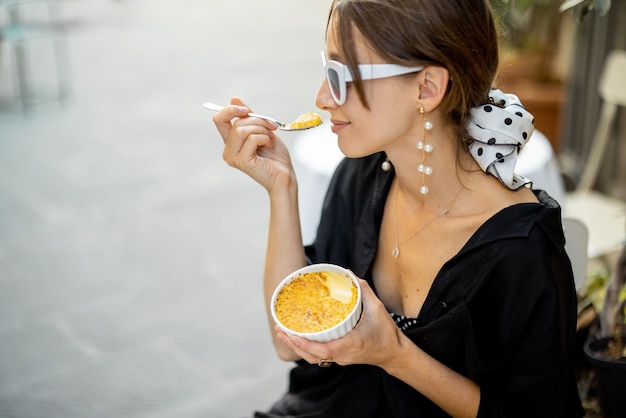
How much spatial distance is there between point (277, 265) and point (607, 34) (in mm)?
3562

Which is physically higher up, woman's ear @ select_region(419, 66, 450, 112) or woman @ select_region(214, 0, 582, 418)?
woman's ear @ select_region(419, 66, 450, 112)

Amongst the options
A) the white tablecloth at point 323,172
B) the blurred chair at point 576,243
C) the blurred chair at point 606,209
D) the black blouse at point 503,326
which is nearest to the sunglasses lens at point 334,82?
the black blouse at point 503,326

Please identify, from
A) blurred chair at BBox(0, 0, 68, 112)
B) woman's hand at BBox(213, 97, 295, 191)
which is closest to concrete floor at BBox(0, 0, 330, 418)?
blurred chair at BBox(0, 0, 68, 112)

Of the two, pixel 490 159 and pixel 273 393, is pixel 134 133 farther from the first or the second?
pixel 490 159

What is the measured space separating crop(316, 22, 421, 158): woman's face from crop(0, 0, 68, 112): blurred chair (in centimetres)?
597

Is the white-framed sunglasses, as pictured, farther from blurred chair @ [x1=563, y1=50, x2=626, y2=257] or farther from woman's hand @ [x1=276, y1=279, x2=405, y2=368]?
blurred chair @ [x1=563, y1=50, x2=626, y2=257]

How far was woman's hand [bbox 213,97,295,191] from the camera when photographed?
193 cm

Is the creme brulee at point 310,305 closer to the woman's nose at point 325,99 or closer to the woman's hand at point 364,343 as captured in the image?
the woman's hand at point 364,343

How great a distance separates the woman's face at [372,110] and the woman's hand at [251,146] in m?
0.22

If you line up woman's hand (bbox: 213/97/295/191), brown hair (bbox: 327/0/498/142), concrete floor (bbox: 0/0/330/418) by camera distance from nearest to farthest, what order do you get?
brown hair (bbox: 327/0/498/142) < woman's hand (bbox: 213/97/295/191) < concrete floor (bbox: 0/0/330/418)

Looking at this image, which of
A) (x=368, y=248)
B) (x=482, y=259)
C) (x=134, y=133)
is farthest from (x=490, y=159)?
(x=134, y=133)

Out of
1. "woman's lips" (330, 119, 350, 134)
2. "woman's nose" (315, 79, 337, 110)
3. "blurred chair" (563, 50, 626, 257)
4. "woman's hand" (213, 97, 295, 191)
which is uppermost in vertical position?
"woman's nose" (315, 79, 337, 110)

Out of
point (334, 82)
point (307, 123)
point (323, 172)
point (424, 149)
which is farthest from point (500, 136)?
point (323, 172)

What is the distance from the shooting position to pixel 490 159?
5.93ft
